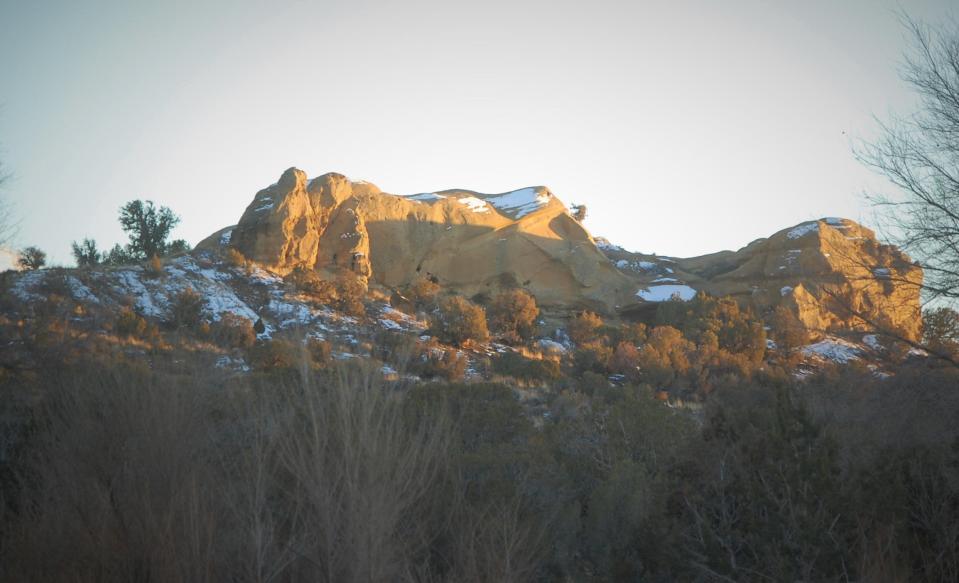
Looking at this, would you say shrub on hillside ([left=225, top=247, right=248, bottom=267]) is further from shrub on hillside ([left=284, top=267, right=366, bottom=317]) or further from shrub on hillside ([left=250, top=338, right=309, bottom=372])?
shrub on hillside ([left=250, top=338, right=309, bottom=372])

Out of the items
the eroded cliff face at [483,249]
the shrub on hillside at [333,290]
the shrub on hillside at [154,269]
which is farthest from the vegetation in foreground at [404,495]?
the eroded cliff face at [483,249]

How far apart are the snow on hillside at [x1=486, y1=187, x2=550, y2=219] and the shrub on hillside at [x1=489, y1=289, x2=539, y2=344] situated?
35.7 ft

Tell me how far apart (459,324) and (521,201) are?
18106mm

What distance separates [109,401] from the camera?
20.8ft

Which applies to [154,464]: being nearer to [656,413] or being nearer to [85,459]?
[85,459]

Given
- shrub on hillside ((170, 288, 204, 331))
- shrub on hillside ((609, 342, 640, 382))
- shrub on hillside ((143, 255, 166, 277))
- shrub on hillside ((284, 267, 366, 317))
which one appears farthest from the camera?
shrub on hillside ((284, 267, 366, 317))

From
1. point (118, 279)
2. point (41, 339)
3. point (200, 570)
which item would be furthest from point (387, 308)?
point (200, 570)

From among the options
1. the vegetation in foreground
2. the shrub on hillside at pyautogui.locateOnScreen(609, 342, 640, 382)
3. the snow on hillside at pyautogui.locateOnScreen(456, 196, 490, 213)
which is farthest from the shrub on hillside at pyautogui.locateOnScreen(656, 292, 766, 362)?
the vegetation in foreground

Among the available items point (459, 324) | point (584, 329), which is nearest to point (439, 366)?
point (459, 324)

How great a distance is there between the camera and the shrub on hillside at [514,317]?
2567 centimetres

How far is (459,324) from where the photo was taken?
22.6m

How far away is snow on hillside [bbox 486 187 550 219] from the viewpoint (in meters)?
37.2

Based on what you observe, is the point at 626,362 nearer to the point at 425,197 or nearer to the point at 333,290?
the point at 333,290

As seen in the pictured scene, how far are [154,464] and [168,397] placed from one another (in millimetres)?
750
